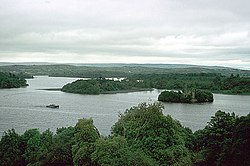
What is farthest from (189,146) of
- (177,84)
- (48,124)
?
(177,84)

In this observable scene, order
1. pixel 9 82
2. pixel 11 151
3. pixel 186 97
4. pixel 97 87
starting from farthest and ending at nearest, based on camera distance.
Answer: pixel 9 82
pixel 97 87
pixel 186 97
pixel 11 151

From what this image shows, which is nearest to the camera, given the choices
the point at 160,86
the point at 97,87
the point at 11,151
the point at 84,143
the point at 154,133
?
the point at 84,143

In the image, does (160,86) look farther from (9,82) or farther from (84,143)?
(84,143)

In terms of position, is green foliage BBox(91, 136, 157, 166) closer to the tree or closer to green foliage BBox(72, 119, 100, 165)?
green foliage BBox(72, 119, 100, 165)

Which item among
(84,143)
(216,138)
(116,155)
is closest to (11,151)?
(84,143)

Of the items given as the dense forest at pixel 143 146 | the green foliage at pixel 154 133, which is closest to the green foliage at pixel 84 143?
the dense forest at pixel 143 146

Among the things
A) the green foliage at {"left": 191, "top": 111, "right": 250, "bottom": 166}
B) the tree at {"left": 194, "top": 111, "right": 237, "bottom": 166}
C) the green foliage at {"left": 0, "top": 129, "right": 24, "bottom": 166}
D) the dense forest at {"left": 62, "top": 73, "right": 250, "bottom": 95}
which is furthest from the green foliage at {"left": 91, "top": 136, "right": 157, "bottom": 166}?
the dense forest at {"left": 62, "top": 73, "right": 250, "bottom": 95}

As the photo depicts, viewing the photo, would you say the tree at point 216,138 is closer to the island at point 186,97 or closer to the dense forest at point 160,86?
the island at point 186,97

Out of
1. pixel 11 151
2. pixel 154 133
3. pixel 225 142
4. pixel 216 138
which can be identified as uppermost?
pixel 154 133
